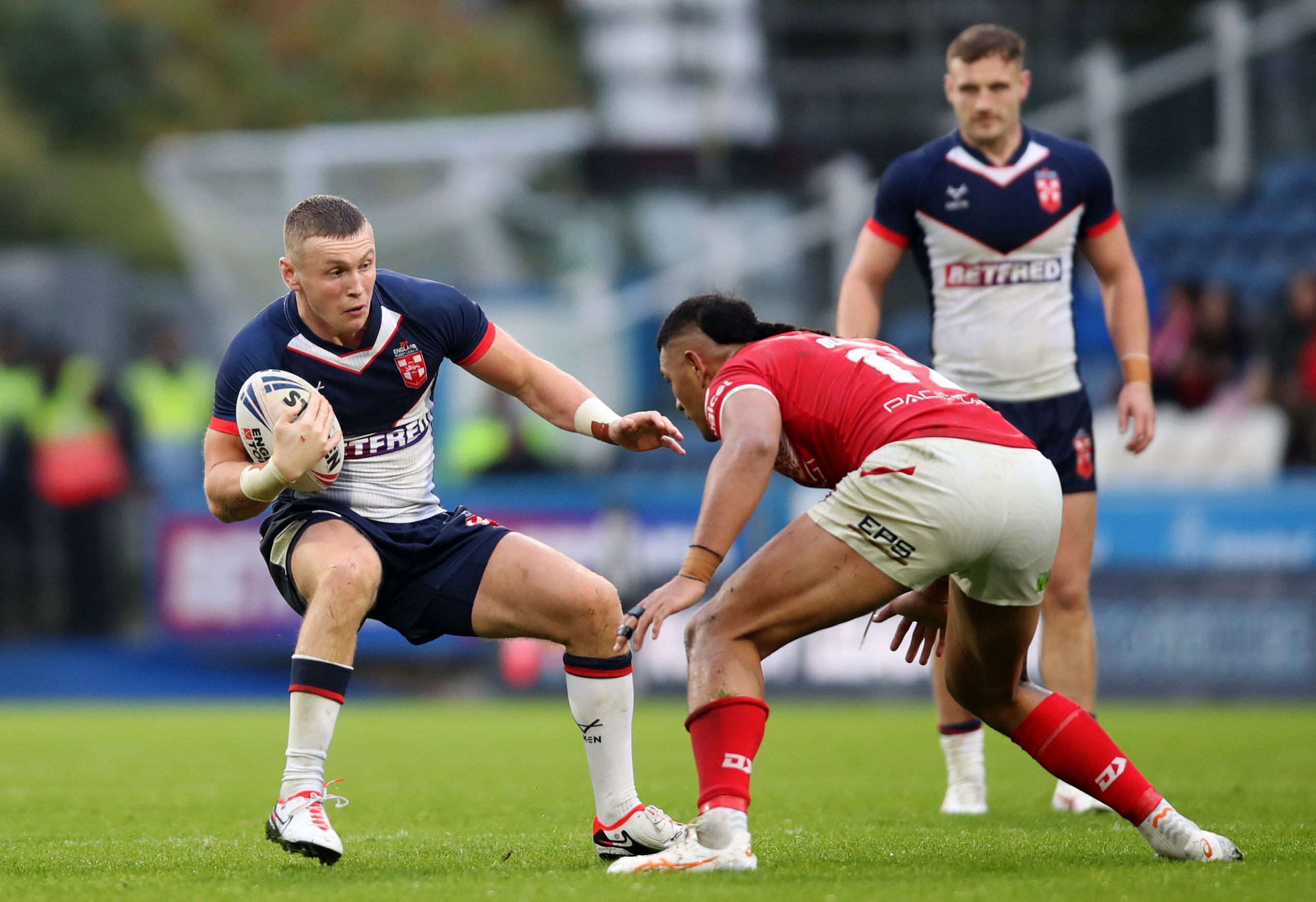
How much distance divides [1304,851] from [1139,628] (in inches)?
310

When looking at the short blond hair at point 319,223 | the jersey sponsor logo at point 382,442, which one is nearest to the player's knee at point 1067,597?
the jersey sponsor logo at point 382,442

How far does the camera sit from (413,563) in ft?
18.3

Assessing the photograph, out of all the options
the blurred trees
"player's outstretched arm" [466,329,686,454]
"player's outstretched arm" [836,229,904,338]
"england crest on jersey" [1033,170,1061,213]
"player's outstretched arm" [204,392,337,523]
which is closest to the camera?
"player's outstretched arm" [204,392,337,523]

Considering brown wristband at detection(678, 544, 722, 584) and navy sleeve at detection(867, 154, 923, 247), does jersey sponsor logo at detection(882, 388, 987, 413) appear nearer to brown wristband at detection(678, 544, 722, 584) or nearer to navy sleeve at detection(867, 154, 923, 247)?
brown wristband at detection(678, 544, 722, 584)

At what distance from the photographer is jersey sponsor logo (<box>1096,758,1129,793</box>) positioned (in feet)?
16.8

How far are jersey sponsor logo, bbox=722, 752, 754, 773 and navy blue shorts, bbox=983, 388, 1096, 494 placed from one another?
246 centimetres

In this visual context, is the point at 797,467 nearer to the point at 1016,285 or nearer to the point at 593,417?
the point at 593,417

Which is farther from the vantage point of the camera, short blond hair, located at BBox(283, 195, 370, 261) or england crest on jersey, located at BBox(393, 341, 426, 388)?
england crest on jersey, located at BBox(393, 341, 426, 388)

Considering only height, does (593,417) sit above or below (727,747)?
above

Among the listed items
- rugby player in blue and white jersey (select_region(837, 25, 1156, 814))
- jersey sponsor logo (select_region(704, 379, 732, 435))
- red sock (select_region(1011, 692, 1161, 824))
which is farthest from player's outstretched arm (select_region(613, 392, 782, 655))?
rugby player in blue and white jersey (select_region(837, 25, 1156, 814))

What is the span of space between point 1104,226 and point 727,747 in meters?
3.20

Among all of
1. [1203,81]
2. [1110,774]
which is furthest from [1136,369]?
[1203,81]

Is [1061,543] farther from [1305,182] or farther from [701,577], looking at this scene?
[1305,182]

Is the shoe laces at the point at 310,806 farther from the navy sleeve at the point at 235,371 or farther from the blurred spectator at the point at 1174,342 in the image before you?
the blurred spectator at the point at 1174,342
